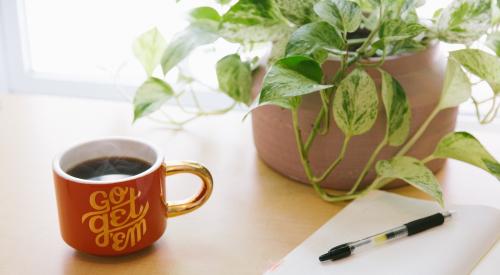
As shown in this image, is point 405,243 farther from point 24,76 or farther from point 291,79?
point 24,76

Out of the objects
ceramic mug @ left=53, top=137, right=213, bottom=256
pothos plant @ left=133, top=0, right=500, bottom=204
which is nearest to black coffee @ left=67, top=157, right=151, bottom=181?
ceramic mug @ left=53, top=137, right=213, bottom=256

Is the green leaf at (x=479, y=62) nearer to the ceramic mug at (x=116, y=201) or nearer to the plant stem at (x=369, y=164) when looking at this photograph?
the plant stem at (x=369, y=164)

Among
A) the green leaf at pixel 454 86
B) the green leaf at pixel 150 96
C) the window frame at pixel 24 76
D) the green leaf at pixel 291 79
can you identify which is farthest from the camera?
the window frame at pixel 24 76

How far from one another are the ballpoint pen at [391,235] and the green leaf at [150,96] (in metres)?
0.30

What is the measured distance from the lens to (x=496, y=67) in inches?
26.4

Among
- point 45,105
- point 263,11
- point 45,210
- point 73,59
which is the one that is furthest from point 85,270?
point 73,59

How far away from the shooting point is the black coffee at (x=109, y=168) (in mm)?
630

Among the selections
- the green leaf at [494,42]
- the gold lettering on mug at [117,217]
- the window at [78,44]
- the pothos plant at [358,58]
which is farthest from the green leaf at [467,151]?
the window at [78,44]

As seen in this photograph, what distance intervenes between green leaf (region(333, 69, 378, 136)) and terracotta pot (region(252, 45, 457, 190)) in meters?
0.04

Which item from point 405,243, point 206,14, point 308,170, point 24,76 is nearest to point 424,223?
point 405,243

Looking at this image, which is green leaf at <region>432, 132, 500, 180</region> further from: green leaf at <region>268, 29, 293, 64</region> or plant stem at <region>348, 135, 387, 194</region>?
Result: green leaf at <region>268, 29, 293, 64</region>

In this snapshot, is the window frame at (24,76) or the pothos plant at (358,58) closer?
the pothos plant at (358,58)

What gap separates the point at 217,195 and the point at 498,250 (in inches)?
12.3

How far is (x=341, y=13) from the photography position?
0.63 m
